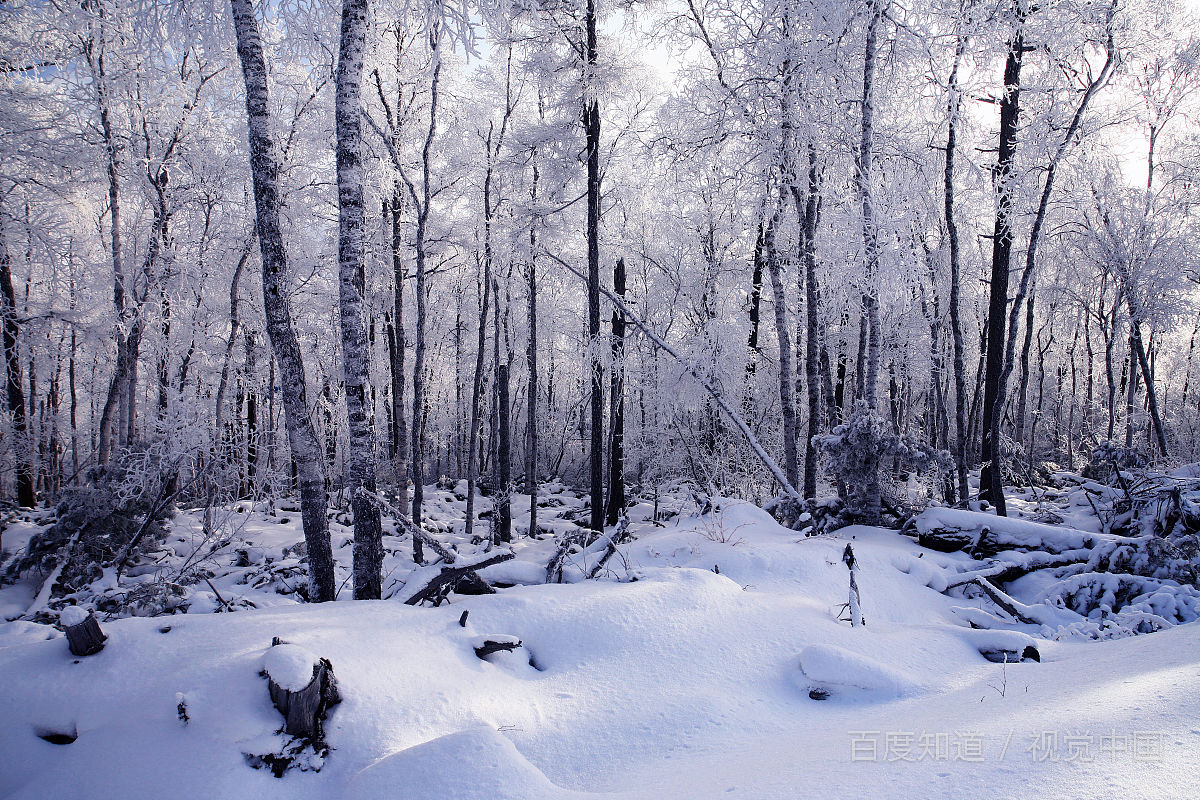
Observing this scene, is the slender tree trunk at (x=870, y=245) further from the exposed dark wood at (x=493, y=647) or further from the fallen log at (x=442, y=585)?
the exposed dark wood at (x=493, y=647)

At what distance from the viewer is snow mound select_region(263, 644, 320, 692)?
94.9 inches

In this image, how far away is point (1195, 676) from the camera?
2326mm

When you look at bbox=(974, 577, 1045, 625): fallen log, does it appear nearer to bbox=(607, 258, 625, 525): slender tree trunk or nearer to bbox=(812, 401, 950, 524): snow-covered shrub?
bbox=(812, 401, 950, 524): snow-covered shrub

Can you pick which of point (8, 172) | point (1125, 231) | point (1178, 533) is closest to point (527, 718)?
point (1178, 533)

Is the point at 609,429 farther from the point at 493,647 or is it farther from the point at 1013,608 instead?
the point at 493,647

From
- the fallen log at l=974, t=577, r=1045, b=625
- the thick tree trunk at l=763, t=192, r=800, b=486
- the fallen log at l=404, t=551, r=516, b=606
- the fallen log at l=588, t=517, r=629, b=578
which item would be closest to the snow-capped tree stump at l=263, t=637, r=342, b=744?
the fallen log at l=404, t=551, r=516, b=606

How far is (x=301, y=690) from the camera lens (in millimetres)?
2387

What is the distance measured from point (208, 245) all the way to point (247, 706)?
16261 mm

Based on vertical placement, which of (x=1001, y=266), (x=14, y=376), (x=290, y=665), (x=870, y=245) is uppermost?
(x=870, y=245)

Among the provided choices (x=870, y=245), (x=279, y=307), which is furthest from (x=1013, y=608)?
(x=279, y=307)

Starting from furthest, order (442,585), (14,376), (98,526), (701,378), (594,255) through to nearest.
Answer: (14,376) < (701,378) < (594,255) < (98,526) < (442,585)

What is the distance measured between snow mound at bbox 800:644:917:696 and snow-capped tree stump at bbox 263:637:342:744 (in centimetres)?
253

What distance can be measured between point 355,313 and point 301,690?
12.3ft

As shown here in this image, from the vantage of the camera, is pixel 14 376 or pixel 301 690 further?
pixel 14 376
